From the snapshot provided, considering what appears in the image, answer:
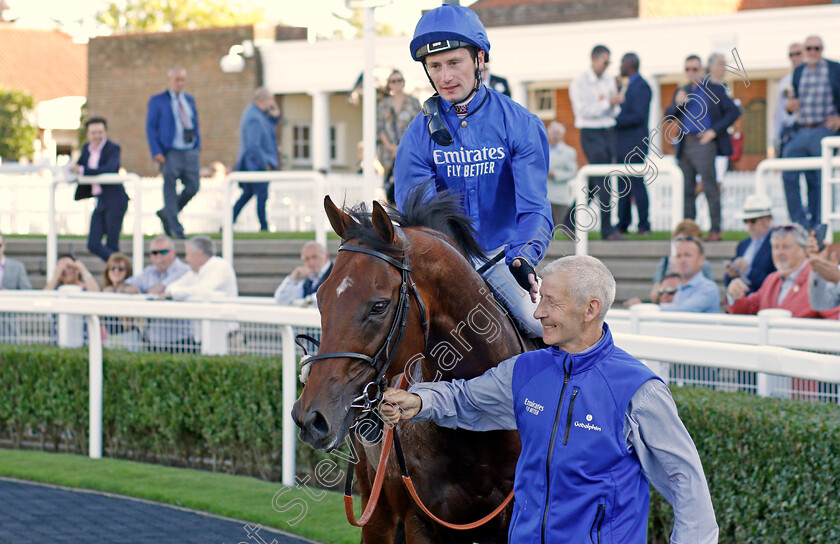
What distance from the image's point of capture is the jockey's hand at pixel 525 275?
3305 mm

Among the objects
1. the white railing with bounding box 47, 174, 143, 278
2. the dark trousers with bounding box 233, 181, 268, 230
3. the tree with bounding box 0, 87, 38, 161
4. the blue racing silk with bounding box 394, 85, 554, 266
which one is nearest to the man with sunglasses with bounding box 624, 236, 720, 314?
the blue racing silk with bounding box 394, 85, 554, 266

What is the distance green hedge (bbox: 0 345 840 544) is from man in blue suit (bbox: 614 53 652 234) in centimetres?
409

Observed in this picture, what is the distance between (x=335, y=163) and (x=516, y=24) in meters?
5.67

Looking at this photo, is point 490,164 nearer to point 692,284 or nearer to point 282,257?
point 692,284

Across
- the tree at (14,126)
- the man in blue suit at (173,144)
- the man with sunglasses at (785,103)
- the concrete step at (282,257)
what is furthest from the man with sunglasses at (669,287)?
the tree at (14,126)

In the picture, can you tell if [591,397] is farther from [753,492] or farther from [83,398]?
[83,398]

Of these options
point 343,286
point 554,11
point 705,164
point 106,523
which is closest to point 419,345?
point 343,286

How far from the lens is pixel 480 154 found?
344cm

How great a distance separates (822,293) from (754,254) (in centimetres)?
140

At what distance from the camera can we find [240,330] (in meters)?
7.18

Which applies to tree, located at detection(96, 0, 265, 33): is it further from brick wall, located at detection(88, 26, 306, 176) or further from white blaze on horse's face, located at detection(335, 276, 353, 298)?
white blaze on horse's face, located at detection(335, 276, 353, 298)

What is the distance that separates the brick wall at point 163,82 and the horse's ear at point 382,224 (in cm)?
2238

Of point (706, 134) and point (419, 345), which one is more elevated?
point (706, 134)

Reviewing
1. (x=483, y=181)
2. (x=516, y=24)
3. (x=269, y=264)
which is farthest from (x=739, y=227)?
(x=516, y=24)
